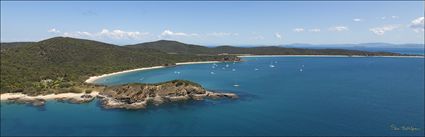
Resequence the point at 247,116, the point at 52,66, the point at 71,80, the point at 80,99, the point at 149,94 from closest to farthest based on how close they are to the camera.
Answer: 1. the point at 247,116
2. the point at 80,99
3. the point at 149,94
4. the point at 71,80
5. the point at 52,66

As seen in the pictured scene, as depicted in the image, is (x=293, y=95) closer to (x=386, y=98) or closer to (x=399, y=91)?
(x=386, y=98)

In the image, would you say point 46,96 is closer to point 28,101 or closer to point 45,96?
point 45,96

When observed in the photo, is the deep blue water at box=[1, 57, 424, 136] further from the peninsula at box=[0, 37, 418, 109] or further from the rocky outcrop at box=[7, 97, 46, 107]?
the peninsula at box=[0, 37, 418, 109]

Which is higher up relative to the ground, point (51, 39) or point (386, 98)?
point (51, 39)

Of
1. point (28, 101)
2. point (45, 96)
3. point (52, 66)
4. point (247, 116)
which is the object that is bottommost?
point (247, 116)

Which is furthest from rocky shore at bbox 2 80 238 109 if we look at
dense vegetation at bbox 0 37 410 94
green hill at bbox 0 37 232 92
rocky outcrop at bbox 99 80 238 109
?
green hill at bbox 0 37 232 92

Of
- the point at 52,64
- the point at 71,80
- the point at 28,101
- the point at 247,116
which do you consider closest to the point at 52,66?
the point at 52,64

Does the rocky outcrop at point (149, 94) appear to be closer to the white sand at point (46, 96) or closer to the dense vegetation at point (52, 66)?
the white sand at point (46, 96)

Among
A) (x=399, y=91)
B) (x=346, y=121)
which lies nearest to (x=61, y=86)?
(x=346, y=121)
